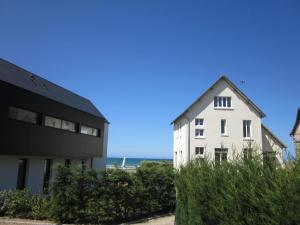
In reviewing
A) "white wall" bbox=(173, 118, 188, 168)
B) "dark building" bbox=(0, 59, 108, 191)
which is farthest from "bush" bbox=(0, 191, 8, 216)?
"white wall" bbox=(173, 118, 188, 168)

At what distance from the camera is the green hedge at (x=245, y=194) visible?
3656 millimetres

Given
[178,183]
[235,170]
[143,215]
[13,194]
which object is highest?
[235,170]

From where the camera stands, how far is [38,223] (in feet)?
32.7

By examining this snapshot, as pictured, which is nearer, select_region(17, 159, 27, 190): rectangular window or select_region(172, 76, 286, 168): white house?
select_region(17, 159, 27, 190): rectangular window

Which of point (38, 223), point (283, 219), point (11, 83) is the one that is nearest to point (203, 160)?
point (283, 219)

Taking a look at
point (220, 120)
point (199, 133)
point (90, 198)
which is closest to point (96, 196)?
point (90, 198)

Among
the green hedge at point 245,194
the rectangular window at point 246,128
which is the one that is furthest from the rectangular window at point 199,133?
the green hedge at point 245,194

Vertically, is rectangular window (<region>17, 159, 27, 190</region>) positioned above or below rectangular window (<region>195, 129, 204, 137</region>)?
below

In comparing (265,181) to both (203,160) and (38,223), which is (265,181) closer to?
(203,160)

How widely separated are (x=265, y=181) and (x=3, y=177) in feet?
48.5

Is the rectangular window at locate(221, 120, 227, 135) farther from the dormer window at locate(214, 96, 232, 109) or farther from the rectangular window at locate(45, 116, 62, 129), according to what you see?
the rectangular window at locate(45, 116, 62, 129)

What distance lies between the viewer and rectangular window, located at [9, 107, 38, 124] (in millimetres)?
15344

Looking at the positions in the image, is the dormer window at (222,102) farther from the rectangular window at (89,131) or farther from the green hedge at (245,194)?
the green hedge at (245,194)

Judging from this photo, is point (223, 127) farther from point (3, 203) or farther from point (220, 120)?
point (3, 203)
